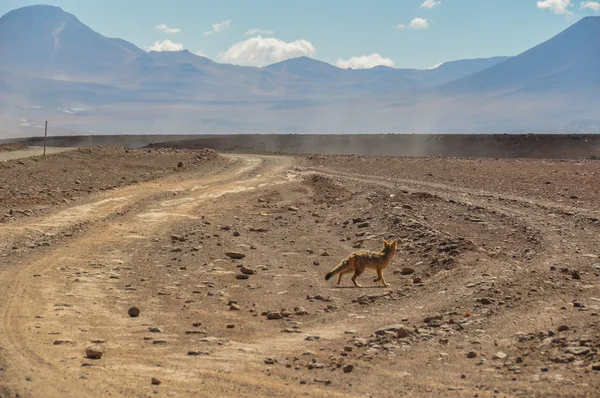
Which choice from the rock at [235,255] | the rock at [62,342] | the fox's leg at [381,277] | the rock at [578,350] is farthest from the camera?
the rock at [235,255]

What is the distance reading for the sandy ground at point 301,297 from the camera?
8.05 metres

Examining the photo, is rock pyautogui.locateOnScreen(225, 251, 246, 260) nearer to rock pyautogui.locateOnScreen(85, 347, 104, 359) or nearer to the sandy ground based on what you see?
the sandy ground

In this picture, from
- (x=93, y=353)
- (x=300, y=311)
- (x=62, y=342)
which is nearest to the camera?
(x=93, y=353)

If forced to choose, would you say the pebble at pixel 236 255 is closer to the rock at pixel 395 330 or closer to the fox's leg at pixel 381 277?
the fox's leg at pixel 381 277

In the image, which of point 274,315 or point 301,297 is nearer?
point 274,315

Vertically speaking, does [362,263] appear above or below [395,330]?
above

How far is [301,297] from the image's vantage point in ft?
40.8

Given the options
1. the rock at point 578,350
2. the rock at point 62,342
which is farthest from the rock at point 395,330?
the rock at point 62,342

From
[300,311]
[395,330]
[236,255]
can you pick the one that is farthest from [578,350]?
[236,255]

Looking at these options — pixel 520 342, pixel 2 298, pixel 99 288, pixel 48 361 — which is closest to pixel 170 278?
pixel 99 288

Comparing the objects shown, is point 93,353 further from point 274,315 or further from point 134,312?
point 274,315

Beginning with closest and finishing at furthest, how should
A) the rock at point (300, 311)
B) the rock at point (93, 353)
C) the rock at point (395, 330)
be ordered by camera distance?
the rock at point (93, 353) < the rock at point (395, 330) < the rock at point (300, 311)

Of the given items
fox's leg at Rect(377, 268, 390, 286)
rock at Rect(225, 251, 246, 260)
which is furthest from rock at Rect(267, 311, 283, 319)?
rock at Rect(225, 251, 246, 260)

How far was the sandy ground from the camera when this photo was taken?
26.4 ft
